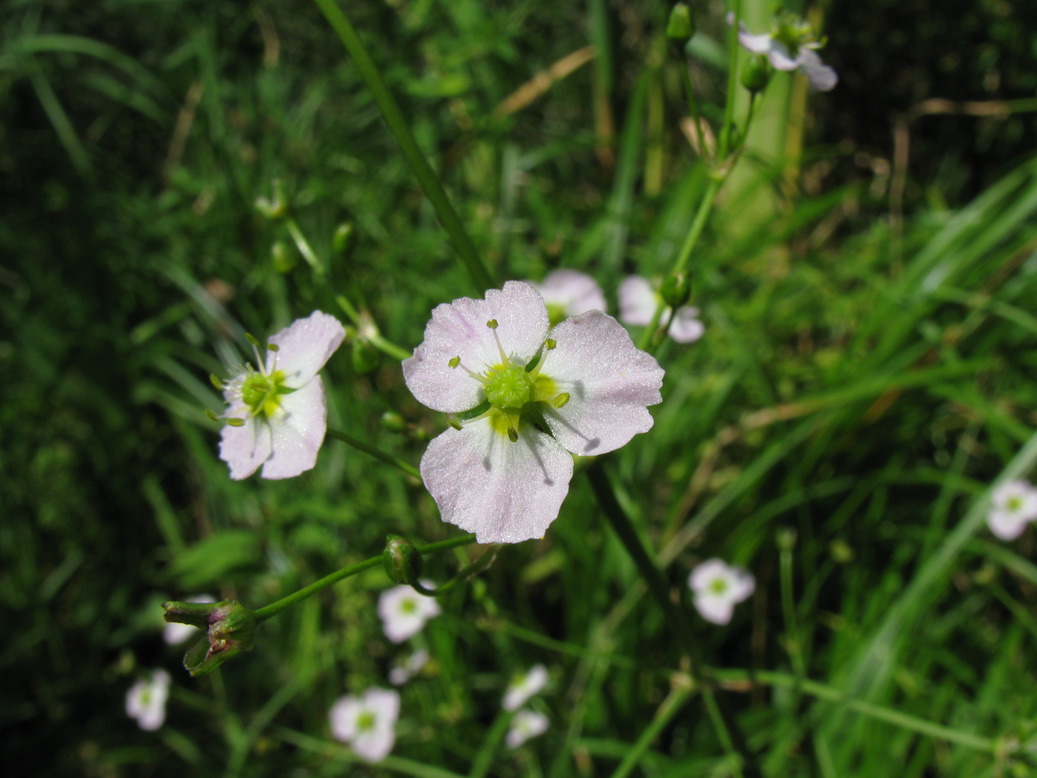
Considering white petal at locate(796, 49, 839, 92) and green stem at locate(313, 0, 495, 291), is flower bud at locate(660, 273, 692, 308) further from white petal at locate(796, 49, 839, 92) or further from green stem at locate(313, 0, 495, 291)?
white petal at locate(796, 49, 839, 92)

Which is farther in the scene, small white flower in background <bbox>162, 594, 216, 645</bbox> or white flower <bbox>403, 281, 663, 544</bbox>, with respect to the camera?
small white flower in background <bbox>162, 594, 216, 645</bbox>

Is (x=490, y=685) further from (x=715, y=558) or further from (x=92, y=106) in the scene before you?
(x=92, y=106)

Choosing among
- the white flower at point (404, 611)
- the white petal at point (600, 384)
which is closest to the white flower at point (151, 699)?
the white flower at point (404, 611)

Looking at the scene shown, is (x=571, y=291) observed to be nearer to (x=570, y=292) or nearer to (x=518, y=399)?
(x=570, y=292)

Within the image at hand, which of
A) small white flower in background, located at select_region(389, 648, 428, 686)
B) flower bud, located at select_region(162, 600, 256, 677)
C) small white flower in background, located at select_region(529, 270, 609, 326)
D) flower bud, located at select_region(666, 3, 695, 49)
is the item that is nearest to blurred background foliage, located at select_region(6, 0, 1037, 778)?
small white flower in background, located at select_region(389, 648, 428, 686)

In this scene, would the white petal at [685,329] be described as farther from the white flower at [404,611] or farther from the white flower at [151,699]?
the white flower at [151,699]

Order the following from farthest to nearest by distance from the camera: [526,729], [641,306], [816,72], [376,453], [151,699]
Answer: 1. [151,699]
2. [526,729]
3. [641,306]
4. [816,72]
5. [376,453]

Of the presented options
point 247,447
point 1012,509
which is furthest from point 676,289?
point 1012,509
